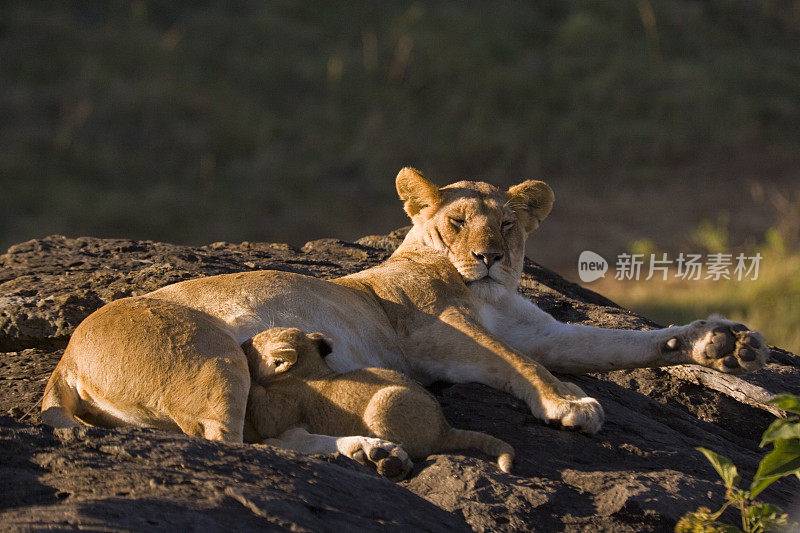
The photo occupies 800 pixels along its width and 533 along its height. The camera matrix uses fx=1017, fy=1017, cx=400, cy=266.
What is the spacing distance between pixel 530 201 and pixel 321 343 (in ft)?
5.91

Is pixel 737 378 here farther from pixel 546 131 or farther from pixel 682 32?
pixel 682 32

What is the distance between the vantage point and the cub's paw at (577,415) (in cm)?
383

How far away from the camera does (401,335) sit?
4.43 meters

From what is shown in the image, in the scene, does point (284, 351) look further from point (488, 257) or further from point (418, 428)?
point (488, 257)

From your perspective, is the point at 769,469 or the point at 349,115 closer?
the point at 769,469

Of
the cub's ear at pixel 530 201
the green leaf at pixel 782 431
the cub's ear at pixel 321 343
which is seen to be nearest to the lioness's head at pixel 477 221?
the cub's ear at pixel 530 201

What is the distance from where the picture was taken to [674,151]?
15523 millimetres

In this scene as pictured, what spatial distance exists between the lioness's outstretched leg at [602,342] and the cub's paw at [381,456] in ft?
4.91

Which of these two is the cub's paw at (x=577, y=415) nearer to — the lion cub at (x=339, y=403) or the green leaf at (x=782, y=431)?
the lion cub at (x=339, y=403)

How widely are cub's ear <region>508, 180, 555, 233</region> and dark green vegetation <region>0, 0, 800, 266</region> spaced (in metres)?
8.18

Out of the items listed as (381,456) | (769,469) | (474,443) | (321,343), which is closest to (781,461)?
(769,469)

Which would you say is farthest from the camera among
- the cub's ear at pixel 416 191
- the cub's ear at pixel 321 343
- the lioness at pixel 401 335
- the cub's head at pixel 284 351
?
the cub's ear at pixel 416 191

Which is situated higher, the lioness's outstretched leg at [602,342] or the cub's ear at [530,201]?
the cub's ear at [530,201]
